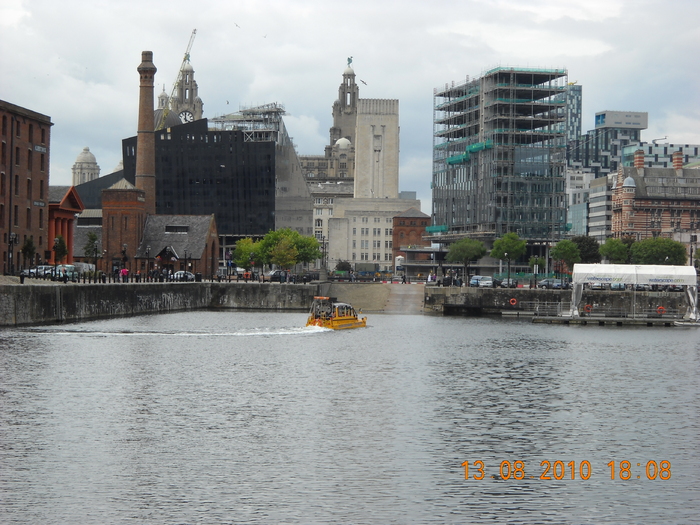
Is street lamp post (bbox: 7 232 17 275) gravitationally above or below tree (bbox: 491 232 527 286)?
below

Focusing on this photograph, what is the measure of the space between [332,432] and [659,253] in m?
143

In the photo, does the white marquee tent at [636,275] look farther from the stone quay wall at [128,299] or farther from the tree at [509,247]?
the tree at [509,247]

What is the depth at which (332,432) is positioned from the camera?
1563 inches

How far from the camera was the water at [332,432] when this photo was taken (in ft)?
95.6

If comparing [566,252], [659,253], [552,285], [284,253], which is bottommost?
[552,285]

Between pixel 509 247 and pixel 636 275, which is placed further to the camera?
pixel 509 247

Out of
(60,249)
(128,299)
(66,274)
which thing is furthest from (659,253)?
(66,274)

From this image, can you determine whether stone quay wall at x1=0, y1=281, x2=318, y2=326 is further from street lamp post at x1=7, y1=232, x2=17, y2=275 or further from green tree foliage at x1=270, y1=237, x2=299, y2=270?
green tree foliage at x1=270, y1=237, x2=299, y2=270

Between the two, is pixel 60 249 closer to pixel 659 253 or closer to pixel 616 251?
pixel 616 251

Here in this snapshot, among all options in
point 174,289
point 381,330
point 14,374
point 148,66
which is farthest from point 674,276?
point 148,66

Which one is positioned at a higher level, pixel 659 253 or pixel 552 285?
pixel 659 253
